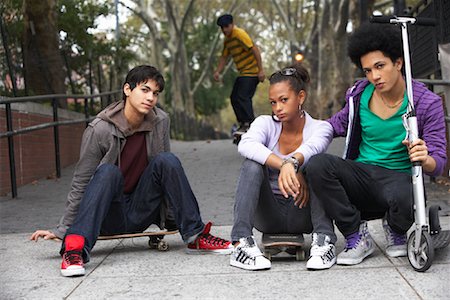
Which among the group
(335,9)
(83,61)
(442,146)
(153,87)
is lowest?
(442,146)

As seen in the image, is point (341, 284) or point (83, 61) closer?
point (341, 284)

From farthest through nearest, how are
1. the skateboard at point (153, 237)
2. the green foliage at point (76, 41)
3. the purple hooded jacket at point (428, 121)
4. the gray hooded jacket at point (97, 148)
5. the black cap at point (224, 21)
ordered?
1. the black cap at point (224, 21)
2. the green foliage at point (76, 41)
3. the skateboard at point (153, 237)
4. the gray hooded jacket at point (97, 148)
5. the purple hooded jacket at point (428, 121)

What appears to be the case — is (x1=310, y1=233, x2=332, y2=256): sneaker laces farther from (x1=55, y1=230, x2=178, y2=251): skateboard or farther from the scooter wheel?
(x1=55, y1=230, x2=178, y2=251): skateboard

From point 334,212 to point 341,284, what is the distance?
1.73 ft

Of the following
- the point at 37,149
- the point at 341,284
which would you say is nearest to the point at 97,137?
the point at 341,284

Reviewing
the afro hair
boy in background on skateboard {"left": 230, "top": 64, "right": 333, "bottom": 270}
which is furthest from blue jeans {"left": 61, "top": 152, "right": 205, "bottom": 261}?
the afro hair

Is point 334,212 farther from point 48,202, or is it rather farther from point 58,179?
point 58,179

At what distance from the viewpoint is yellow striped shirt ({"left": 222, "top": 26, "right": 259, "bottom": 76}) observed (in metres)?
10.7

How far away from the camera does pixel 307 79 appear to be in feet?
14.4

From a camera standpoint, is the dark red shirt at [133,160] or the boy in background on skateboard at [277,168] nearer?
the boy in background on skateboard at [277,168]

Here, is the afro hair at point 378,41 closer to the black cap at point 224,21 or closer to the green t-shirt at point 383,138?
the green t-shirt at point 383,138

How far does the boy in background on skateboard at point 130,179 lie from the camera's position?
439 centimetres

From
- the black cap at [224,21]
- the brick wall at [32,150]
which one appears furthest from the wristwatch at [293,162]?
the black cap at [224,21]

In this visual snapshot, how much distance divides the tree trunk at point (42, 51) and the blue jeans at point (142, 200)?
5430mm
